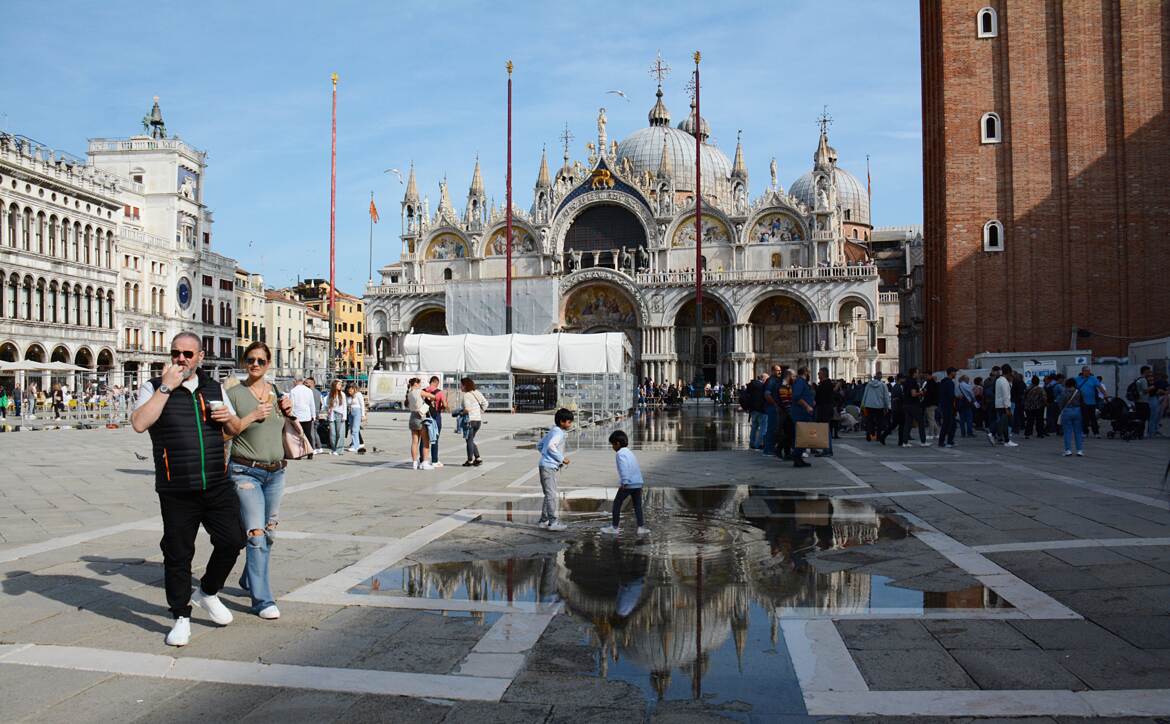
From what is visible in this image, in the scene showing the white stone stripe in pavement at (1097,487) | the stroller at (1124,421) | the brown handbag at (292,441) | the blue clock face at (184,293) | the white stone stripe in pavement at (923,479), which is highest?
the blue clock face at (184,293)

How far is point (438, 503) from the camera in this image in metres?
10.1

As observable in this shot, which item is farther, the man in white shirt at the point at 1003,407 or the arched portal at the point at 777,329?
the arched portal at the point at 777,329

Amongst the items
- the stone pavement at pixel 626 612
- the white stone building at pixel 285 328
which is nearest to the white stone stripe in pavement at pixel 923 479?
the stone pavement at pixel 626 612

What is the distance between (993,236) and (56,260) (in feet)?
134

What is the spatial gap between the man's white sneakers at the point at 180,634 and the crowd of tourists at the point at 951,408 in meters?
10.1

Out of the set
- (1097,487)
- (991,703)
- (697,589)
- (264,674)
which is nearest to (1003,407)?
(1097,487)

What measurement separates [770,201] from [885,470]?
39.2 m

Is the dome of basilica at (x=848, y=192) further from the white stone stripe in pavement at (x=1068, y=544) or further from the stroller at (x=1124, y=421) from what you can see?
the white stone stripe in pavement at (x=1068, y=544)

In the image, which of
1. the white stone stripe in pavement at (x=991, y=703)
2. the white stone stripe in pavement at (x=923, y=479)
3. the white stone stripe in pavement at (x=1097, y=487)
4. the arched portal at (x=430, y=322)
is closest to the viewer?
the white stone stripe in pavement at (x=991, y=703)

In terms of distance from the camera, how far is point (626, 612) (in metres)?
5.38

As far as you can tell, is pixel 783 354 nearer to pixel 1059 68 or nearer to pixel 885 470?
pixel 1059 68

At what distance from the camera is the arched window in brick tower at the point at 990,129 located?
28.6 metres

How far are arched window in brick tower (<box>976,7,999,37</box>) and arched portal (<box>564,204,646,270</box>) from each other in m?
25.7

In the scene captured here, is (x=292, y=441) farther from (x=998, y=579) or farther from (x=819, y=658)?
(x=998, y=579)
